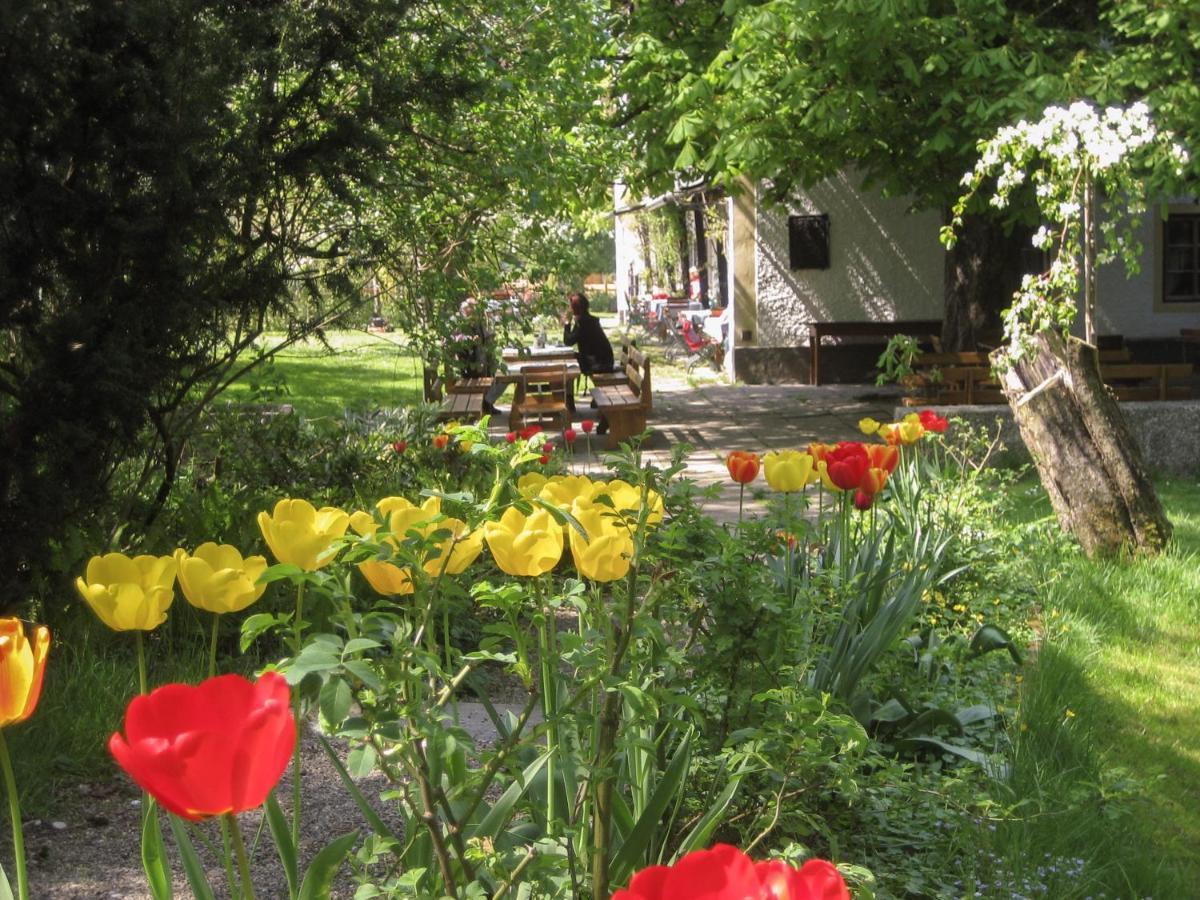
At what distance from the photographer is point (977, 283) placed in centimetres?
1603

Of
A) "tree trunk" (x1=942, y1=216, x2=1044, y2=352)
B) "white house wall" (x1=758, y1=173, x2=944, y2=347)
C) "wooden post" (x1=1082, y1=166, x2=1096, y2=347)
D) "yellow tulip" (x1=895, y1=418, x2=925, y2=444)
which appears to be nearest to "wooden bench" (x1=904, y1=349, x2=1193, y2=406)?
"tree trunk" (x1=942, y1=216, x2=1044, y2=352)

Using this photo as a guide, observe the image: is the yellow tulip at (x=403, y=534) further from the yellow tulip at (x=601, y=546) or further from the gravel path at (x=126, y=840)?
the gravel path at (x=126, y=840)

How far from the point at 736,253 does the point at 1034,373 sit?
12.0m

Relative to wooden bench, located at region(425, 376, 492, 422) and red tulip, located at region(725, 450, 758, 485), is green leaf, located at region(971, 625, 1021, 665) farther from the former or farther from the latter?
wooden bench, located at region(425, 376, 492, 422)

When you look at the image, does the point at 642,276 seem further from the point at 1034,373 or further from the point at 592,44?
the point at 1034,373

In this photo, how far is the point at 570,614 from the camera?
246 inches

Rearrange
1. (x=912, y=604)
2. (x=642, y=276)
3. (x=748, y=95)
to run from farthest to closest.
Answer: (x=642, y=276)
(x=748, y=95)
(x=912, y=604)

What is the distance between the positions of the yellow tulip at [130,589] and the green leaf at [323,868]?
39 cm

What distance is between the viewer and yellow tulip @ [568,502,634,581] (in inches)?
82.6

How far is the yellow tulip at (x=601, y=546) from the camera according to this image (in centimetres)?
210

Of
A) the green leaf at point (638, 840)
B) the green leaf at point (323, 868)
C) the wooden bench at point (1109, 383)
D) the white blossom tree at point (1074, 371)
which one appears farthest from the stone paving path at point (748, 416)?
the green leaf at point (323, 868)

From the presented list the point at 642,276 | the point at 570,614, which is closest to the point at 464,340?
the point at 570,614

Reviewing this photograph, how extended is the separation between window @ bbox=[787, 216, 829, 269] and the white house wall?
8 centimetres

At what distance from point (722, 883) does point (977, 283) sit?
15.7 meters
